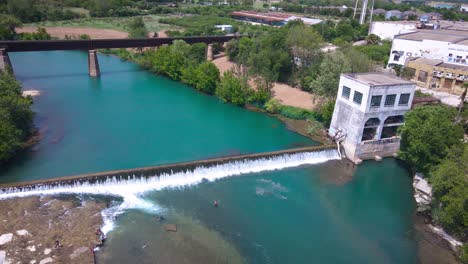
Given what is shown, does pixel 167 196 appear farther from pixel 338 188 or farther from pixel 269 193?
pixel 338 188

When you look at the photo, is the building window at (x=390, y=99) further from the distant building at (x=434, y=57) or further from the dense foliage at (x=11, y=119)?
the dense foliage at (x=11, y=119)

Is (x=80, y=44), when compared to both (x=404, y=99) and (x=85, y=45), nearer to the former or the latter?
(x=85, y=45)

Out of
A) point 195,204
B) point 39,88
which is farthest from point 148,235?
point 39,88

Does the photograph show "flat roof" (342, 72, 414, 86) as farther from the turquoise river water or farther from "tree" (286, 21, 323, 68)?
"tree" (286, 21, 323, 68)

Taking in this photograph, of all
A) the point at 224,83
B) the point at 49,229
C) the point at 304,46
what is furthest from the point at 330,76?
the point at 49,229

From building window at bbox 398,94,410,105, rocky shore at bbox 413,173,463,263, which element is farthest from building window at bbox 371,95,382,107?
rocky shore at bbox 413,173,463,263
